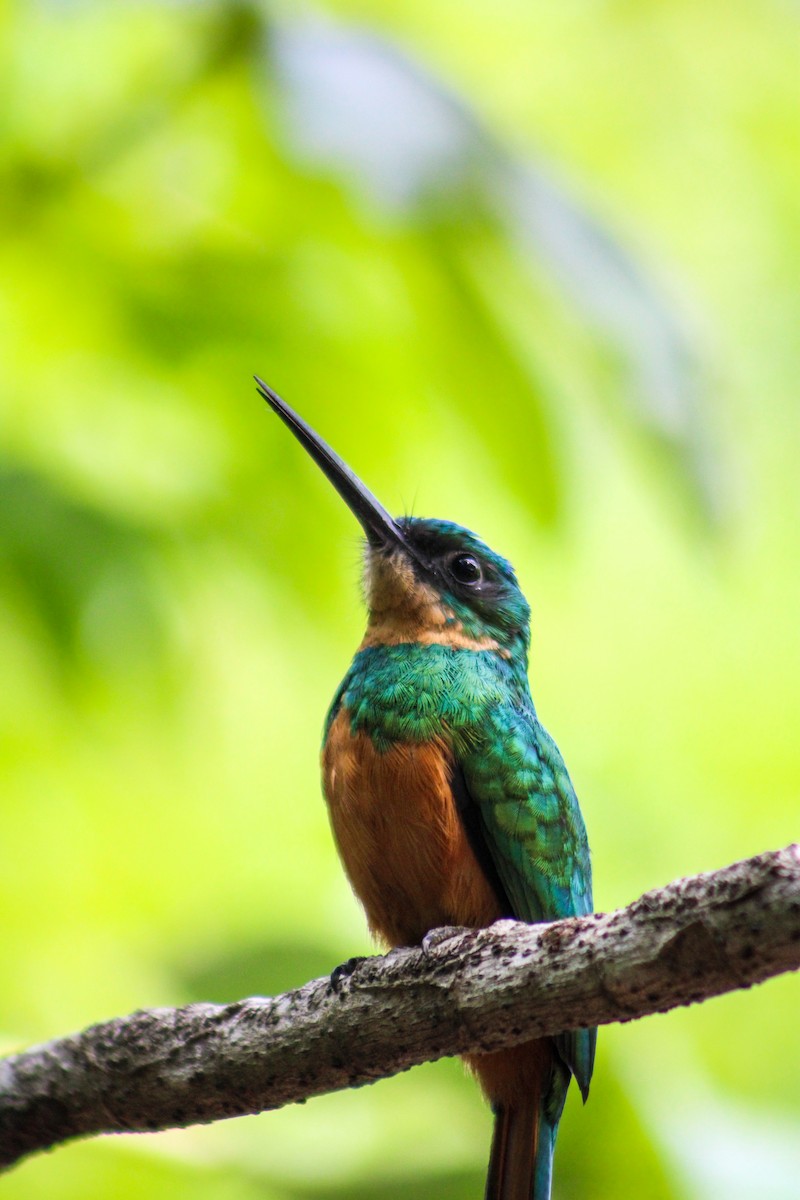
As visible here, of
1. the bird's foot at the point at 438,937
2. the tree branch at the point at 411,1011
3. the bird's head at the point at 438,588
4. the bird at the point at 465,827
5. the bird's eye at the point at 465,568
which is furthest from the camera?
the bird's eye at the point at 465,568

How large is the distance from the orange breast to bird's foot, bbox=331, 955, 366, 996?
0.31 metres

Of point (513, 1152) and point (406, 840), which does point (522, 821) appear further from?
point (513, 1152)

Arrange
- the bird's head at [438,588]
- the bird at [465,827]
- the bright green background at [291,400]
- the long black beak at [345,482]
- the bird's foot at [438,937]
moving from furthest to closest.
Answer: the bird's head at [438,588] < the bird at [465,827] < the long black beak at [345,482] < the bright green background at [291,400] < the bird's foot at [438,937]

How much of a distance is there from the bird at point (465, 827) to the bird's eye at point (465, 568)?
21.0 inches

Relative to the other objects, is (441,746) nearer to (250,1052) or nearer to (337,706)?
(337,706)

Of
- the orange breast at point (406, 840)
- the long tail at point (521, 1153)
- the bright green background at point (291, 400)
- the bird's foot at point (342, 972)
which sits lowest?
the long tail at point (521, 1153)

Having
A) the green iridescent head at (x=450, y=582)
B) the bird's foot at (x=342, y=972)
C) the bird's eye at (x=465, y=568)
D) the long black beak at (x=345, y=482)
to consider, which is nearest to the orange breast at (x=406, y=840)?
the bird's foot at (x=342, y=972)

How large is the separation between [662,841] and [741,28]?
249 centimetres

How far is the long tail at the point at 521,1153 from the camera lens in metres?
2.35

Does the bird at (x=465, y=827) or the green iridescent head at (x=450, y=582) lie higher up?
the green iridescent head at (x=450, y=582)

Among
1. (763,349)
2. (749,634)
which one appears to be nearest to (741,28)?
(763,349)

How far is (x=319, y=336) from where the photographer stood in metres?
2.37

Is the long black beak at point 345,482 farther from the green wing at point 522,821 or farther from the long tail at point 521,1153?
the long tail at point 521,1153

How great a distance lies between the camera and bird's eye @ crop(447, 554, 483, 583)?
10.7 ft
